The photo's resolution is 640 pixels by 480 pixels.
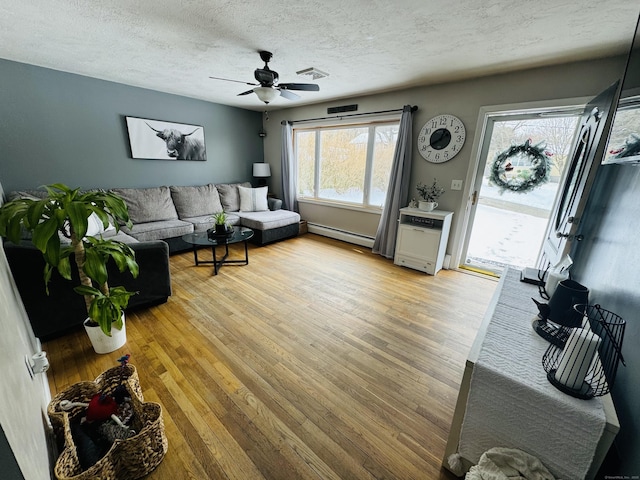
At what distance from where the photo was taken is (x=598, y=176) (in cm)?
184

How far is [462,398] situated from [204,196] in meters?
4.37

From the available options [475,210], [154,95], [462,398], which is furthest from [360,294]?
[154,95]

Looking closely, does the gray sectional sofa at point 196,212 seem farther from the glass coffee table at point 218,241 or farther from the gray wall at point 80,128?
the glass coffee table at point 218,241

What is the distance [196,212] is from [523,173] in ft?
15.0

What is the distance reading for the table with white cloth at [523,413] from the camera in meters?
0.85

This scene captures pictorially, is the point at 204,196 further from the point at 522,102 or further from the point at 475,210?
the point at 522,102

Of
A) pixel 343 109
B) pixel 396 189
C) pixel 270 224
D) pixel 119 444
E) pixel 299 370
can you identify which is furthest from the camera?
pixel 270 224

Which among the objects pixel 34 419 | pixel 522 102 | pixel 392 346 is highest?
pixel 522 102

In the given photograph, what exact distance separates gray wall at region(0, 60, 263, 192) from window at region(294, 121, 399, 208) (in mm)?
1760

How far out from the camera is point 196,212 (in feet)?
13.7

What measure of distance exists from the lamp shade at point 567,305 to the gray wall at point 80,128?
4.88m

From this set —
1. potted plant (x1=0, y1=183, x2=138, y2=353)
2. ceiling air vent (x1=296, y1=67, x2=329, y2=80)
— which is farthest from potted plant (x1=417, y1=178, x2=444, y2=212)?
potted plant (x1=0, y1=183, x2=138, y2=353)

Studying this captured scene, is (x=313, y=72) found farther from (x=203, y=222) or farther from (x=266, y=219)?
(x=203, y=222)

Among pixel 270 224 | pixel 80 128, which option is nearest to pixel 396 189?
pixel 270 224
